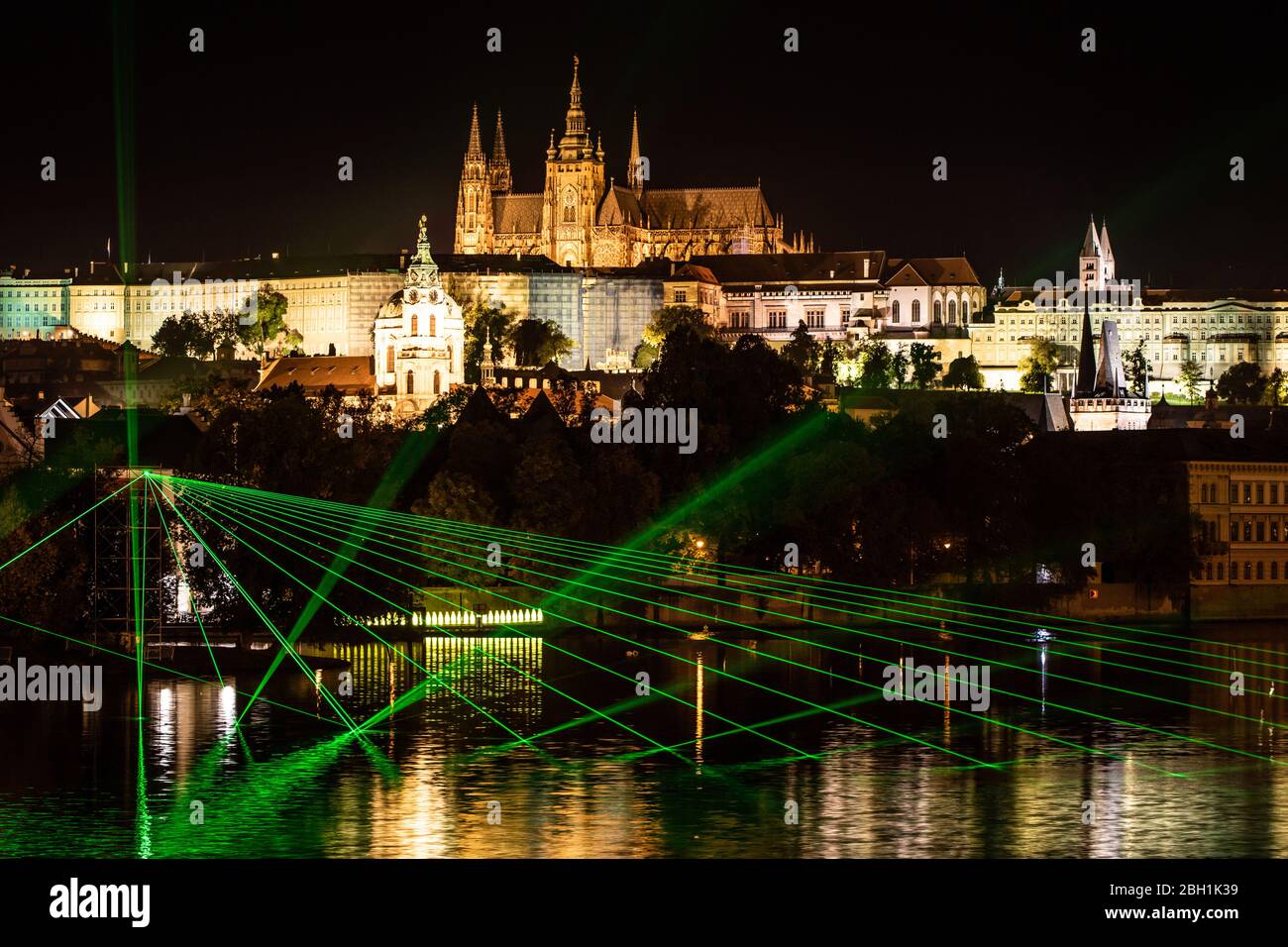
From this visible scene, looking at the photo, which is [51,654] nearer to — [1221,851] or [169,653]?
[169,653]

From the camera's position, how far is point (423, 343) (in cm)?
14000

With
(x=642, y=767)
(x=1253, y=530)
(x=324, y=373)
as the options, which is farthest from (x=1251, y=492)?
(x=324, y=373)

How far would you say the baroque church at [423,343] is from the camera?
139250mm

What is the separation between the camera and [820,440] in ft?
281

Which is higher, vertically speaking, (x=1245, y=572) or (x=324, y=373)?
(x=324, y=373)

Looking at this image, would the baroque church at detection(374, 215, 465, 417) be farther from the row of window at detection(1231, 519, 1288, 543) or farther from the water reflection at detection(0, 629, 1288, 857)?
the water reflection at detection(0, 629, 1288, 857)

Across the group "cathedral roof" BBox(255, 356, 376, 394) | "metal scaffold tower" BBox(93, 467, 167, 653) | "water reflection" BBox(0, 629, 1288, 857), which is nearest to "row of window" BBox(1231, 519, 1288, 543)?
"water reflection" BBox(0, 629, 1288, 857)

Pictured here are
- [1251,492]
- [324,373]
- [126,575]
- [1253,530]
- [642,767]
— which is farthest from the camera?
[324,373]

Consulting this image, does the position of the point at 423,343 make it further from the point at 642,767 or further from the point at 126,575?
the point at 642,767

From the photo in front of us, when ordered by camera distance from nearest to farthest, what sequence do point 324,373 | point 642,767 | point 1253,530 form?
point 642,767
point 1253,530
point 324,373
